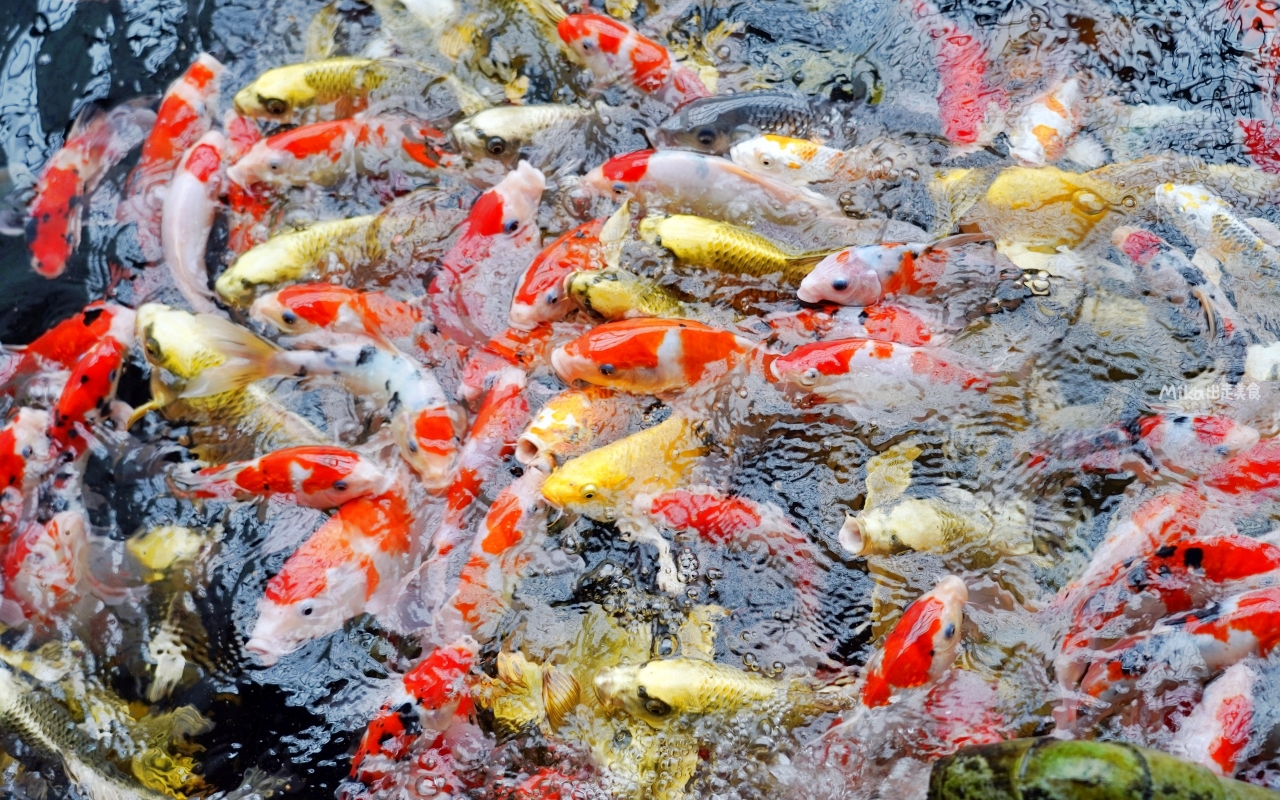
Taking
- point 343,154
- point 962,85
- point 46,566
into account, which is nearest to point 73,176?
point 343,154

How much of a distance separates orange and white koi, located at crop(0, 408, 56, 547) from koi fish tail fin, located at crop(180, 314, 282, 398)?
1.98ft

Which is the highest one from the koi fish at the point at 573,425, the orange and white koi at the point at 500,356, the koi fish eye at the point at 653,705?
the orange and white koi at the point at 500,356

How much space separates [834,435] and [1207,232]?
1.64 metres

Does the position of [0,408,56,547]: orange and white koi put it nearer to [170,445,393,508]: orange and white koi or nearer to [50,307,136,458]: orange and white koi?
[50,307,136,458]: orange and white koi

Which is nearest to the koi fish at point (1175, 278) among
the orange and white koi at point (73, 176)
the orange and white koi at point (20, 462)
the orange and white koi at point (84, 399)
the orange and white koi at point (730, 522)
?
the orange and white koi at point (730, 522)

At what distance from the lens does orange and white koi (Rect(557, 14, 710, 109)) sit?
4090 millimetres

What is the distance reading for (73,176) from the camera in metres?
4.22

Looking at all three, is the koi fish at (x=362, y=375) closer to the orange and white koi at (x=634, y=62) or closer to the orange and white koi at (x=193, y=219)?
the orange and white koi at (x=193, y=219)

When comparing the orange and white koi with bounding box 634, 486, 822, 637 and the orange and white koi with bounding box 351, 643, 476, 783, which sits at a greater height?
the orange and white koi with bounding box 634, 486, 822, 637

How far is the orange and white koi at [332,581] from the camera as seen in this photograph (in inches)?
115

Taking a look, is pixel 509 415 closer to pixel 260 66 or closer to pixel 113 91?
pixel 260 66

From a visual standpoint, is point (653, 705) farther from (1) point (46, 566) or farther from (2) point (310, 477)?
(1) point (46, 566)

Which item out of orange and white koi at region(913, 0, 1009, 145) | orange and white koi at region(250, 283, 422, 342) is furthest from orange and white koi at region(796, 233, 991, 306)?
orange and white koi at region(250, 283, 422, 342)

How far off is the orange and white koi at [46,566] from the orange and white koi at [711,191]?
2.39 meters
